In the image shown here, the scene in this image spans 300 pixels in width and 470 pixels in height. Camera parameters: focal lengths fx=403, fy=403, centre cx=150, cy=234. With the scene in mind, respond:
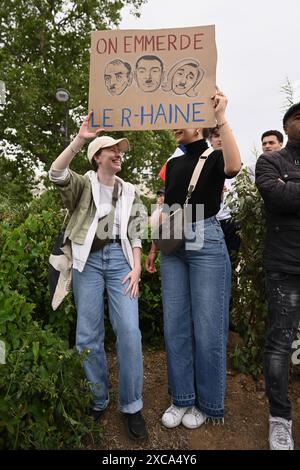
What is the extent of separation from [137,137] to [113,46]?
12.6 metres

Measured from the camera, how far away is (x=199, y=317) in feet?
7.91

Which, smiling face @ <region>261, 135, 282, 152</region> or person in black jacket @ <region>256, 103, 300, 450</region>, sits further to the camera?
smiling face @ <region>261, 135, 282, 152</region>

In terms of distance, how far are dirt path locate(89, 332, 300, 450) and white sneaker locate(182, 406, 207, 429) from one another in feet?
0.11

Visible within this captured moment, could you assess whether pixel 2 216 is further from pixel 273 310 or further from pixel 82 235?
pixel 273 310

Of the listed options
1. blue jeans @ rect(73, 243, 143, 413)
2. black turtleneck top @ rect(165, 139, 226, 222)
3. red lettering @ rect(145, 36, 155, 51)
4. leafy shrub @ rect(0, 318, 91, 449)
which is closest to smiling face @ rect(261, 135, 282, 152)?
black turtleneck top @ rect(165, 139, 226, 222)

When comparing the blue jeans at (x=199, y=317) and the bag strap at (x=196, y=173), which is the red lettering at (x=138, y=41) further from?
the blue jeans at (x=199, y=317)

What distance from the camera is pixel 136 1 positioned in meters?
16.9

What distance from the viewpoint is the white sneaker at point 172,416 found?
2.52 metres

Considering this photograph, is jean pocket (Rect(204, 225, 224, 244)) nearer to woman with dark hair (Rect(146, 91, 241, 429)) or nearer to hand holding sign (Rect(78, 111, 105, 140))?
woman with dark hair (Rect(146, 91, 241, 429))

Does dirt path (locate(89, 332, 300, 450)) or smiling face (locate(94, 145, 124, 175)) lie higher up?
smiling face (locate(94, 145, 124, 175))

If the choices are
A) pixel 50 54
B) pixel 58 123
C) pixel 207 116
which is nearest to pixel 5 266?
pixel 207 116

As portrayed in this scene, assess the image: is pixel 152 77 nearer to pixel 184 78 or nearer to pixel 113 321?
pixel 184 78

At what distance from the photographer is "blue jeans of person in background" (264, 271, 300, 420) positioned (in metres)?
2.29
